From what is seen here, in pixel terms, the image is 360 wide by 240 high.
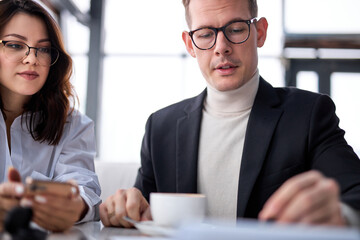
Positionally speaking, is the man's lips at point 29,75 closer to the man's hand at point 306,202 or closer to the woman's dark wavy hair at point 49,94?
the woman's dark wavy hair at point 49,94

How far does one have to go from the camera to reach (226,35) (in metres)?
1.59

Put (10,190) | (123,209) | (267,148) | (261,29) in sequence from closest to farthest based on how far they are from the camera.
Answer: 1. (10,190)
2. (123,209)
3. (267,148)
4. (261,29)

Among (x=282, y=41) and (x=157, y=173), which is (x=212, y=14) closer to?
(x=157, y=173)

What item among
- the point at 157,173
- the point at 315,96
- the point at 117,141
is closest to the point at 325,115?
the point at 315,96

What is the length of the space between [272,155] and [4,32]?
128 cm

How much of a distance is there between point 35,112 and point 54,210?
1036mm

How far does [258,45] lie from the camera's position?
1801 millimetres

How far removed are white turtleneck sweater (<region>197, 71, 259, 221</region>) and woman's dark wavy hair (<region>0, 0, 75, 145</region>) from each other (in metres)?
0.67

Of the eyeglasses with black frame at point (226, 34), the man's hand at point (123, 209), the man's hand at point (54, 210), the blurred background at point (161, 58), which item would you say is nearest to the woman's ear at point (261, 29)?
the eyeglasses with black frame at point (226, 34)

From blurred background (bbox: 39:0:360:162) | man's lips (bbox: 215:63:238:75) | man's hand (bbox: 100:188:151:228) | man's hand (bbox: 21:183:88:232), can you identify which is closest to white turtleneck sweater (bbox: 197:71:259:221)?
man's lips (bbox: 215:63:238:75)

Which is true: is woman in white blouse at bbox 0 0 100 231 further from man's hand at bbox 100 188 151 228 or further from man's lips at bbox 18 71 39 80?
man's hand at bbox 100 188 151 228

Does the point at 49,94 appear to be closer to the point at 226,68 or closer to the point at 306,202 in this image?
the point at 226,68

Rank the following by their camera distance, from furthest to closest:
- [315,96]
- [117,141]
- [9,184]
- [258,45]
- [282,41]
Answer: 1. [117,141]
2. [282,41]
3. [258,45]
4. [315,96]
5. [9,184]

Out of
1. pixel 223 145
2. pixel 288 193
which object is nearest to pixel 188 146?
pixel 223 145
